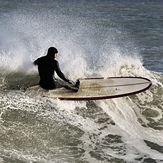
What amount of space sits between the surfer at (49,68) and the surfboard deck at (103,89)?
0.65 feet

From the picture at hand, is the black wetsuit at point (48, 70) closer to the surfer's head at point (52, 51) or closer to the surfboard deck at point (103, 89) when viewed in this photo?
the surfer's head at point (52, 51)

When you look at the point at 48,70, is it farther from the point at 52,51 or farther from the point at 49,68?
the point at 52,51

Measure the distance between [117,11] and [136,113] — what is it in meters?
23.0

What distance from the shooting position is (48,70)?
9062 millimetres

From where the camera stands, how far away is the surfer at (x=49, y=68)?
884 cm

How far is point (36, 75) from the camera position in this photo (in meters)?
10.9

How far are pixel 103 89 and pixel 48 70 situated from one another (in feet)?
5.43

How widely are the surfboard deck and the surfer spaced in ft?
0.65

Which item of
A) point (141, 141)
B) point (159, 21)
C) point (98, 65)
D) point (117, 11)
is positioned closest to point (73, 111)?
point (141, 141)

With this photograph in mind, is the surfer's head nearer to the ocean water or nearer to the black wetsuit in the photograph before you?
the black wetsuit

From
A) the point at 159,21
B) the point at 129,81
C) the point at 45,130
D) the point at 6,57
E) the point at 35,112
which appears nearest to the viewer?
the point at 45,130

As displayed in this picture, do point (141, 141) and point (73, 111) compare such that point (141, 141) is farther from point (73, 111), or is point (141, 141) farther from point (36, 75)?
point (36, 75)

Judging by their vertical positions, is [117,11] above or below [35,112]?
above

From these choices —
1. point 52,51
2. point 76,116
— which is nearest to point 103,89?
point 76,116
